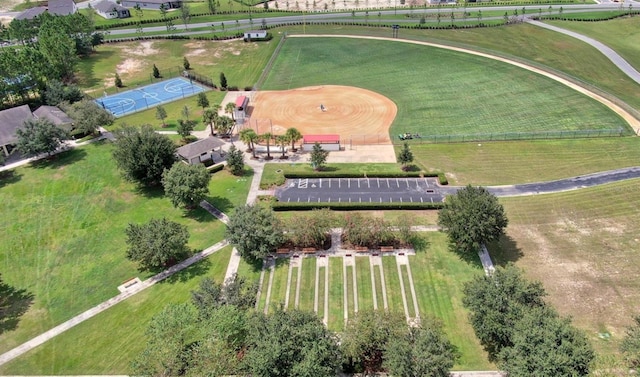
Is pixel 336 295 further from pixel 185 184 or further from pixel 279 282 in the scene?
pixel 185 184

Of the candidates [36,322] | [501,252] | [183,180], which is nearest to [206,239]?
Answer: [183,180]

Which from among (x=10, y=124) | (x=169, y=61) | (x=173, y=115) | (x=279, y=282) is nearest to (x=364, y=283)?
(x=279, y=282)

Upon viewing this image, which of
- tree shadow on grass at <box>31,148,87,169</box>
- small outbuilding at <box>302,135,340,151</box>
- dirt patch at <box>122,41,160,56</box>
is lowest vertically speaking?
small outbuilding at <box>302,135,340,151</box>

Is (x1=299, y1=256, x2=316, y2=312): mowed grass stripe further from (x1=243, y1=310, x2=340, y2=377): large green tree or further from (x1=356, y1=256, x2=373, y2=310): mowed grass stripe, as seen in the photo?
(x1=243, y1=310, x2=340, y2=377): large green tree

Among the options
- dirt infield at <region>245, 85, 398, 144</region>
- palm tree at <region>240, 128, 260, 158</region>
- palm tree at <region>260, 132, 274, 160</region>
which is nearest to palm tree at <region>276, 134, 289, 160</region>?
palm tree at <region>260, 132, 274, 160</region>

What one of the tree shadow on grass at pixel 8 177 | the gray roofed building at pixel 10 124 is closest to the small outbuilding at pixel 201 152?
the tree shadow on grass at pixel 8 177

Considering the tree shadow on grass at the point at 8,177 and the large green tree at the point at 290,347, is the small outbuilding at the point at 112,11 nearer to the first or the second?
the tree shadow on grass at the point at 8,177

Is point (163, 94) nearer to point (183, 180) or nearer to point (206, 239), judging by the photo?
point (183, 180)
